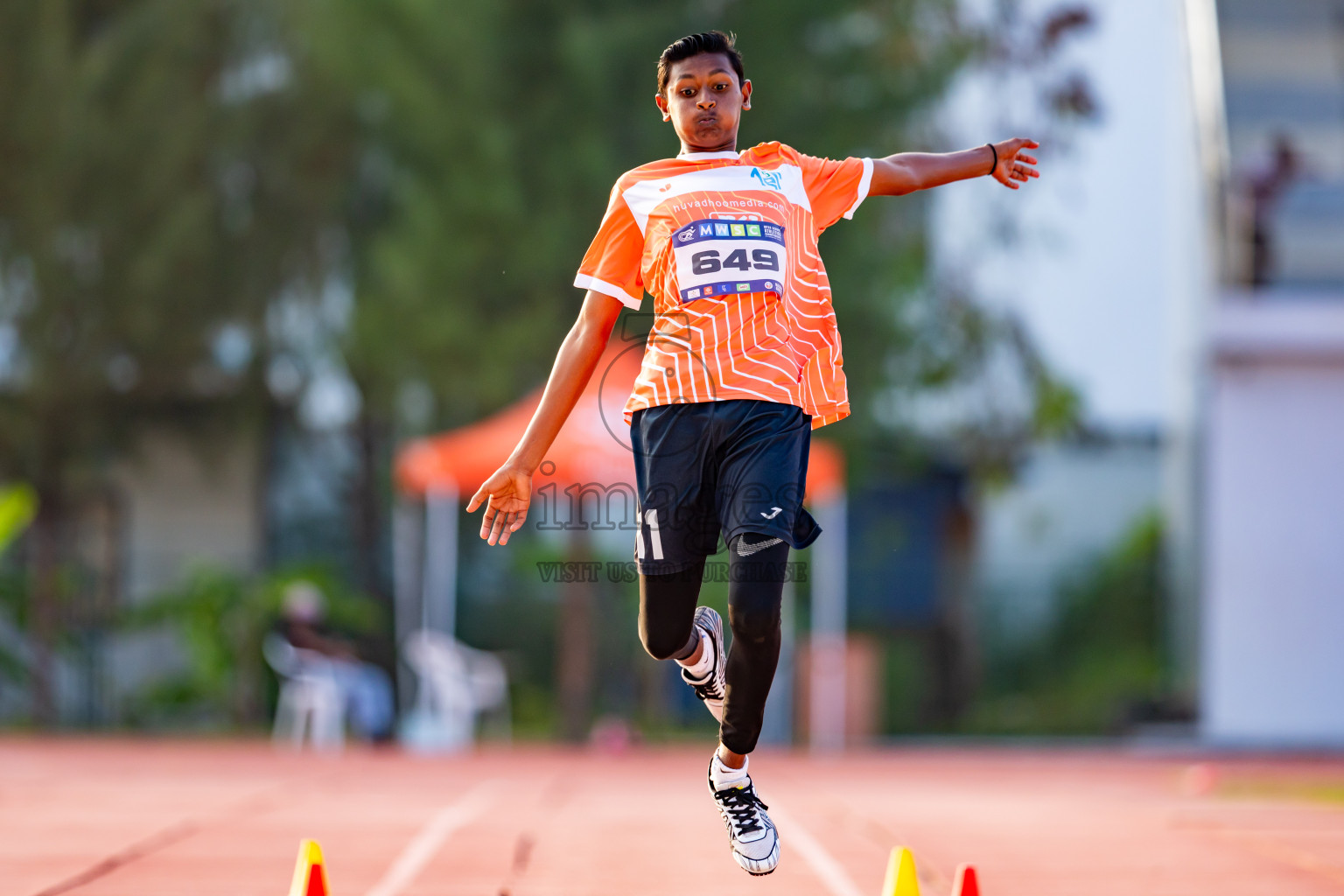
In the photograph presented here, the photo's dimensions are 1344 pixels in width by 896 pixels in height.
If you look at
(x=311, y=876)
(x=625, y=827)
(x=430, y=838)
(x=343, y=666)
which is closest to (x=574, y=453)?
(x=343, y=666)

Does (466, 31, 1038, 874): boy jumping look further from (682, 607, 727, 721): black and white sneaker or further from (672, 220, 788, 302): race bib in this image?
(682, 607, 727, 721): black and white sneaker

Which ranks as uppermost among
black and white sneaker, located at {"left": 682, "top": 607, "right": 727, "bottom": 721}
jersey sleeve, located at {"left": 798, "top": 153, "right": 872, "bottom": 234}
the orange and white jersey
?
jersey sleeve, located at {"left": 798, "top": 153, "right": 872, "bottom": 234}

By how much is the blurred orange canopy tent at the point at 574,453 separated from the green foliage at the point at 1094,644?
5.57 meters

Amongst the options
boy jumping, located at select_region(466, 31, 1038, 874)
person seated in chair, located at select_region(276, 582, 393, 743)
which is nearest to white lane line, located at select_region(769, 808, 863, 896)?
boy jumping, located at select_region(466, 31, 1038, 874)

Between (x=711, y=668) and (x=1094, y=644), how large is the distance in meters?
14.3

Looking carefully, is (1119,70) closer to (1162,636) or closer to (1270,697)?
(1162,636)

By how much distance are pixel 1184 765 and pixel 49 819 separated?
850 cm

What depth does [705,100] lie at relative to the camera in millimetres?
4555

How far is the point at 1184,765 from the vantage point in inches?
508

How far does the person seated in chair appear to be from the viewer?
14.4 m

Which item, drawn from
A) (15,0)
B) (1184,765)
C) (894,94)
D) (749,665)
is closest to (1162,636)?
(1184,765)

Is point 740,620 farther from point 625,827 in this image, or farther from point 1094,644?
point 1094,644

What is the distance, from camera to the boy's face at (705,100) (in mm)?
4516

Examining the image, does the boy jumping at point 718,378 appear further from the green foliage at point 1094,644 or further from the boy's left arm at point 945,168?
the green foliage at point 1094,644
